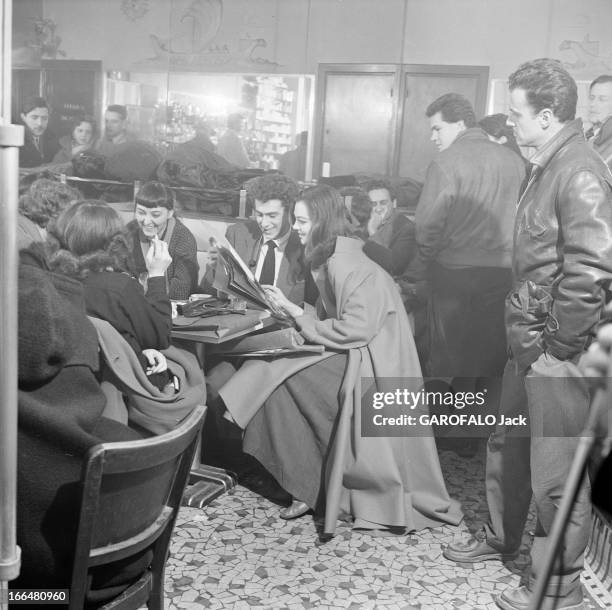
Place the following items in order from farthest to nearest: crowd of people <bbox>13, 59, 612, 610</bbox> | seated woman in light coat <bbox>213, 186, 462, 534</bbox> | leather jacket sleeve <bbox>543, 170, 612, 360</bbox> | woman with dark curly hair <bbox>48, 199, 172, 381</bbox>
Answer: seated woman in light coat <bbox>213, 186, 462, 534</bbox> → woman with dark curly hair <bbox>48, 199, 172, 381</bbox> → crowd of people <bbox>13, 59, 612, 610</bbox> → leather jacket sleeve <bbox>543, 170, 612, 360</bbox>

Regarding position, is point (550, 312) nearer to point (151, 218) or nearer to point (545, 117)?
point (545, 117)

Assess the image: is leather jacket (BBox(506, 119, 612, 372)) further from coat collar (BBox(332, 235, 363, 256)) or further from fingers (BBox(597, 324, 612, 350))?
fingers (BBox(597, 324, 612, 350))

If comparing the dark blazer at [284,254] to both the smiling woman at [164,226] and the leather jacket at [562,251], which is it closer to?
the smiling woman at [164,226]

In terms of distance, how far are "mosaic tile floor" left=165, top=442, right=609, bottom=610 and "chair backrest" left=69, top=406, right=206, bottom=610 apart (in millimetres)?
806

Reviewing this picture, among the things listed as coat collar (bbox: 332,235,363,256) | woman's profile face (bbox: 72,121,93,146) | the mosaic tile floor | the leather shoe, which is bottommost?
the mosaic tile floor

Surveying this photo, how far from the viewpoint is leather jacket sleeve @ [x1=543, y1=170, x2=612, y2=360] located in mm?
2359

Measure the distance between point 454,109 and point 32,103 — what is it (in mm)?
1660

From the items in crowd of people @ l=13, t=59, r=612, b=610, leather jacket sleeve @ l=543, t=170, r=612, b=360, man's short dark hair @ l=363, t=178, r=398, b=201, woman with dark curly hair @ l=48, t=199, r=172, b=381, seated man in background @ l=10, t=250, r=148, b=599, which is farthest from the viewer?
man's short dark hair @ l=363, t=178, r=398, b=201

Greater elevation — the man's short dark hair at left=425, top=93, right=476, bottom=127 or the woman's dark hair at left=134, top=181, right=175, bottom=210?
the man's short dark hair at left=425, top=93, right=476, bottom=127

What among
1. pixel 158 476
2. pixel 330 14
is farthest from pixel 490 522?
pixel 330 14

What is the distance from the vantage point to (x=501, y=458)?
9.00 feet

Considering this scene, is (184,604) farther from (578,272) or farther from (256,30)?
(256,30)

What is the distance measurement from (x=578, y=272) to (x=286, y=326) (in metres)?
1.25

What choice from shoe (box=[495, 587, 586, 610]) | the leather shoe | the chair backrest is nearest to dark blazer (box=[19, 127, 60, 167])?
the leather shoe
